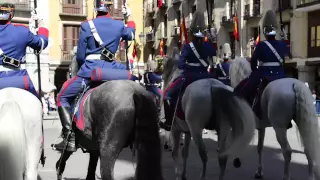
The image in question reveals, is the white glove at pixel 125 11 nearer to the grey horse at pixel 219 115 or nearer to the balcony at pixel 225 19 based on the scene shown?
the grey horse at pixel 219 115

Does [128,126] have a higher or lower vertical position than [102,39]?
lower

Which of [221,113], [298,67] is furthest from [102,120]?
[298,67]

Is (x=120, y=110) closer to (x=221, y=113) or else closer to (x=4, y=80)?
(x=4, y=80)

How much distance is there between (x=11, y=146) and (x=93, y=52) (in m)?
2.05

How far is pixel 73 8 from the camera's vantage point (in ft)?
138

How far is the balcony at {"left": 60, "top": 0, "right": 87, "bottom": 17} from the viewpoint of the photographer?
4159cm

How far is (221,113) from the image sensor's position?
7648 mm

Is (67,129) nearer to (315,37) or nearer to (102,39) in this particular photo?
(102,39)

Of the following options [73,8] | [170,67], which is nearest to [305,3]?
[73,8]

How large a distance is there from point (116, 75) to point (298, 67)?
28.1 meters

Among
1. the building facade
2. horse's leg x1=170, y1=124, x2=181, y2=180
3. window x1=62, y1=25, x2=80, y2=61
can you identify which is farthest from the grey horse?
window x1=62, y1=25, x2=80, y2=61

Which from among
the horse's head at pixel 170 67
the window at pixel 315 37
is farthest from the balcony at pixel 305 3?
the horse's head at pixel 170 67

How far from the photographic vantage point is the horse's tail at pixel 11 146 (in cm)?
462

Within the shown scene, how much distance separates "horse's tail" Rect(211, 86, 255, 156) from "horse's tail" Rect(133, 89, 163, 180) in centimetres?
236
